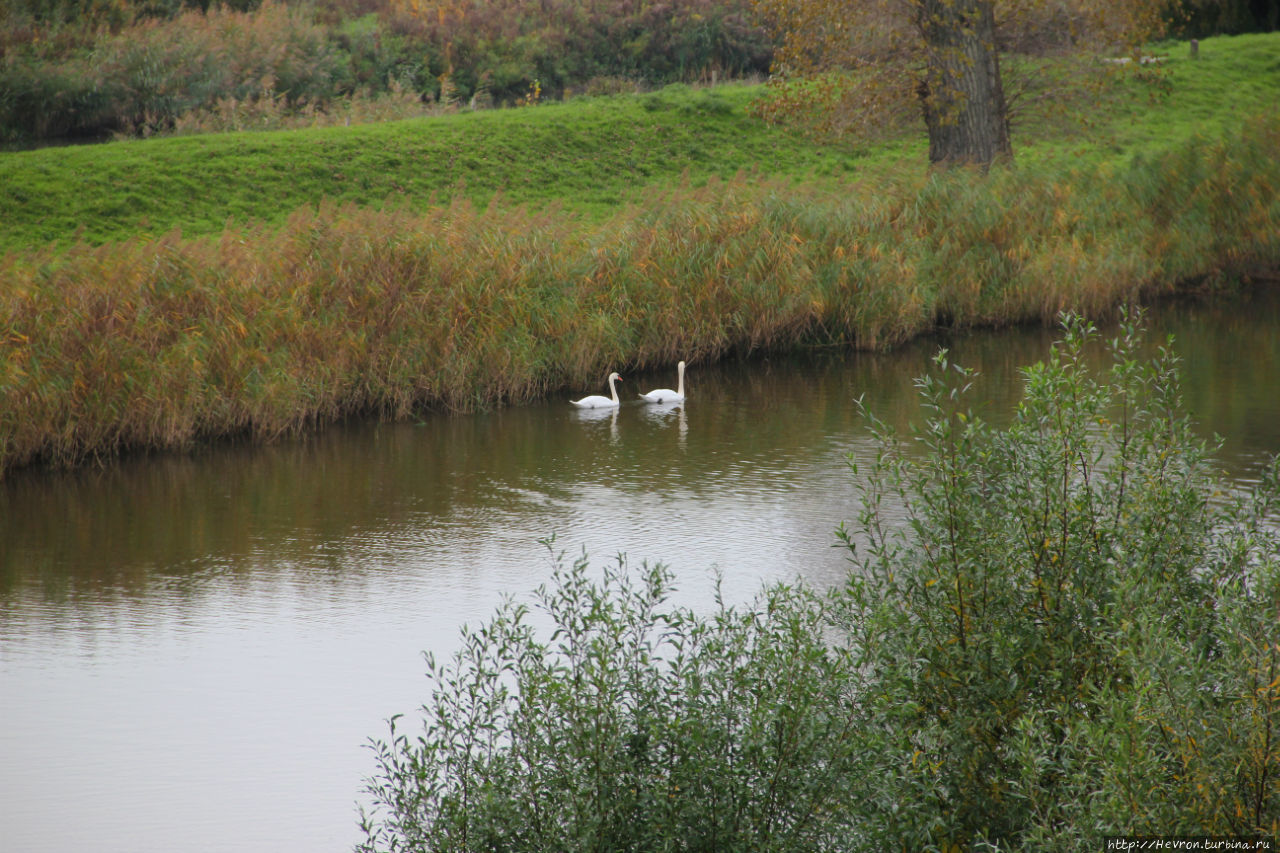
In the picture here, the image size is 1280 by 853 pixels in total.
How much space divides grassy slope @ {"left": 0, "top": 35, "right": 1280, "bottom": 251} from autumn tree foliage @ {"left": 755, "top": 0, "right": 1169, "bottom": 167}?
1.04 meters

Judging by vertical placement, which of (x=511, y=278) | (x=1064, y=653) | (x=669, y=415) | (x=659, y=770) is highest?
(x=511, y=278)

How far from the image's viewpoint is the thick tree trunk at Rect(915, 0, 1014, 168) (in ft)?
62.0

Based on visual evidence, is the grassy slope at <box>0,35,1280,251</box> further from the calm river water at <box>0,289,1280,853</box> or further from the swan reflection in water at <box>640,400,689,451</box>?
the calm river water at <box>0,289,1280,853</box>

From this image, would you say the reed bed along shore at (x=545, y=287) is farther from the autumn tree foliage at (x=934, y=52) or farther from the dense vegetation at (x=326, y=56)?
the dense vegetation at (x=326, y=56)

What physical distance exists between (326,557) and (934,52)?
13703 mm

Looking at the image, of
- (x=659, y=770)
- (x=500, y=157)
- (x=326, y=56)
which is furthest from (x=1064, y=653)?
(x=326, y=56)

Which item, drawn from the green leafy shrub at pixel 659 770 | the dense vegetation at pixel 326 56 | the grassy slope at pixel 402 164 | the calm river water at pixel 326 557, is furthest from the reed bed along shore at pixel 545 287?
the dense vegetation at pixel 326 56

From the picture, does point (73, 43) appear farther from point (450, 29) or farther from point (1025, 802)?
point (1025, 802)

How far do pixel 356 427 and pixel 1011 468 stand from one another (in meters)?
8.34

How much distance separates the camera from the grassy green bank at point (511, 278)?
37.2 feet

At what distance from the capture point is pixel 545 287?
13500 mm

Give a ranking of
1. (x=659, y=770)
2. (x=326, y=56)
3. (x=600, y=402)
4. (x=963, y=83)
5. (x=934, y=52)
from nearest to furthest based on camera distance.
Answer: (x=659, y=770) < (x=600, y=402) < (x=934, y=52) < (x=963, y=83) < (x=326, y=56)

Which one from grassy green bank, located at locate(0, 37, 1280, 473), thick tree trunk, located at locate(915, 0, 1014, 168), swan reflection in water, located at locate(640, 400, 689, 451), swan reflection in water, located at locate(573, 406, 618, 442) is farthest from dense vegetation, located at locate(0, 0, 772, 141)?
swan reflection in water, located at locate(640, 400, 689, 451)

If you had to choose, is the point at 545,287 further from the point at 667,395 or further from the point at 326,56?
the point at 326,56
